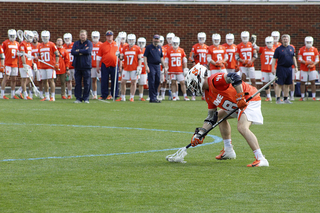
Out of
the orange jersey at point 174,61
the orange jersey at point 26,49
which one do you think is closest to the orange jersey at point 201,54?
the orange jersey at point 174,61

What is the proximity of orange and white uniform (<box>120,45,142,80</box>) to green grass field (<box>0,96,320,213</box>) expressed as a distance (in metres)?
8.47

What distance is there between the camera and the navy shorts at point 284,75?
1761 cm

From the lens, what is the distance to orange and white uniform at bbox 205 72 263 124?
242 inches

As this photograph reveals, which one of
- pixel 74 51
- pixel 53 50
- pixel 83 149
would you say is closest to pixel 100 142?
pixel 83 149

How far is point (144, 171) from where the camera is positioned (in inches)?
225

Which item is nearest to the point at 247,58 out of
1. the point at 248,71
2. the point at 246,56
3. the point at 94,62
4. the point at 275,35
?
the point at 246,56

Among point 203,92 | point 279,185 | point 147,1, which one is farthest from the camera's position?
point 147,1

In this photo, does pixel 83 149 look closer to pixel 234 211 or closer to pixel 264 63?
pixel 234 211

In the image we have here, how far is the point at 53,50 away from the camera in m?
18.5

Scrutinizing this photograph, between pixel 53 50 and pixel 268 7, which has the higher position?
pixel 268 7

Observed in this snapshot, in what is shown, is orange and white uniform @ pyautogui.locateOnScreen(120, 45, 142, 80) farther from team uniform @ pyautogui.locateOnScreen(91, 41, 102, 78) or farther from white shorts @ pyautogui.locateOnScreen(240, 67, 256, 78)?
white shorts @ pyautogui.locateOnScreen(240, 67, 256, 78)

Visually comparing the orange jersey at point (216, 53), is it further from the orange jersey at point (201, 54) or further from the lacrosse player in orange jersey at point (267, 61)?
the lacrosse player in orange jersey at point (267, 61)

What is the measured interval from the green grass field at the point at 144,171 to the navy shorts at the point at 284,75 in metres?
7.04

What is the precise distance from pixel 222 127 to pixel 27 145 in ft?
9.47
